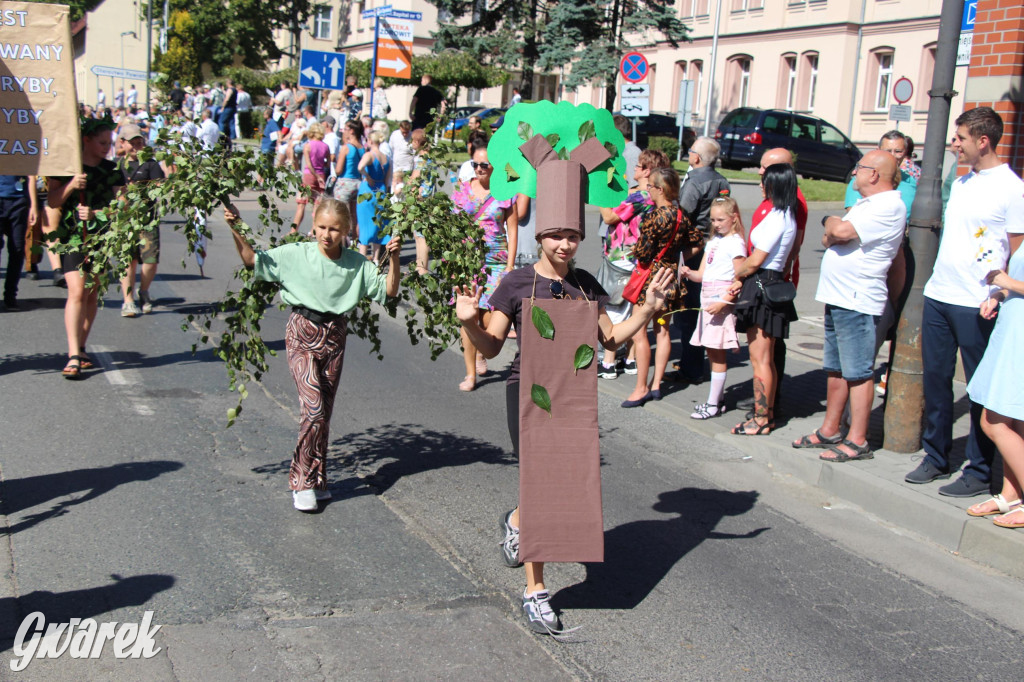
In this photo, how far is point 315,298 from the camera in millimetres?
5137

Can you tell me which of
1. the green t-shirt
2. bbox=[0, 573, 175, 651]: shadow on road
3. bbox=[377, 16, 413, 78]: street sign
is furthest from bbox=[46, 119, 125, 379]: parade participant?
Answer: bbox=[377, 16, 413, 78]: street sign

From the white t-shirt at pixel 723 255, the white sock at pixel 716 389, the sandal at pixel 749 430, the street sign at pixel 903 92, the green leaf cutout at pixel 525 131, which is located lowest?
the sandal at pixel 749 430

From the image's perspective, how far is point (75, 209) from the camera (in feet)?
24.4

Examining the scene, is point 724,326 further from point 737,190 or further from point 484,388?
point 737,190

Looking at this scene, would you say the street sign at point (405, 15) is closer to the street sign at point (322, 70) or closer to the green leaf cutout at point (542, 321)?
the street sign at point (322, 70)

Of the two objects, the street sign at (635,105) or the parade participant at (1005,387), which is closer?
the parade participant at (1005,387)

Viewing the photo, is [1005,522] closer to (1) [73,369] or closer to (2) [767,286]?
(2) [767,286]

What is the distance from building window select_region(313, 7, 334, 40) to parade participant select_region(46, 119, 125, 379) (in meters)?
57.0

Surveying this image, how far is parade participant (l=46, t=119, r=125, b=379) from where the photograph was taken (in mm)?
7344

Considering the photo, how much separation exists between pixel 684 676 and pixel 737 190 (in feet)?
67.9

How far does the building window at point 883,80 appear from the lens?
3731 centimetres

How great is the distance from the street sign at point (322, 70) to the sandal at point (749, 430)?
1371cm

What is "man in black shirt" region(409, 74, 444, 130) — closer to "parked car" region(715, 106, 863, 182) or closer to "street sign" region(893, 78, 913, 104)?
"street sign" region(893, 78, 913, 104)

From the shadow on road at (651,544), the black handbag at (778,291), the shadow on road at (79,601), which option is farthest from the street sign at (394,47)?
the shadow on road at (79,601)
